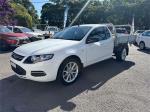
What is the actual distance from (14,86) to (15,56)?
0.83 metres

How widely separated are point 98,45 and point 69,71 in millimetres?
1533

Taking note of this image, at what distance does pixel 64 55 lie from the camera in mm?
5953

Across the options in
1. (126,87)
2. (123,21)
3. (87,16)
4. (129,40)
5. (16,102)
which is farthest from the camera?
(87,16)

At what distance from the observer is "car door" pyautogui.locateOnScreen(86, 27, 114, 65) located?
22.6 feet

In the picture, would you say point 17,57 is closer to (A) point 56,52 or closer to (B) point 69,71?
(A) point 56,52

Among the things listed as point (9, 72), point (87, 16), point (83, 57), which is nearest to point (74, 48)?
point (83, 57)

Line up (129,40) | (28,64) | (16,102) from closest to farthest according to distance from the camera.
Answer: (16,102) < (28,64) < (129,40)

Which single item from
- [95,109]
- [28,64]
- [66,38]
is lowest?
[95,109]

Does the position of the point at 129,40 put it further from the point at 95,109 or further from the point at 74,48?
the point at 95,109

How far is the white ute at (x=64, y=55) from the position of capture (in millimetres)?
5668

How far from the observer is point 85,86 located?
6238 millimetres

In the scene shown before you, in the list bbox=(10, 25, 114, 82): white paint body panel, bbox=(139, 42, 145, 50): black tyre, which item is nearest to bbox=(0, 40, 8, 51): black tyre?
bbox=(10, 25, 114, 82): white paint body panel

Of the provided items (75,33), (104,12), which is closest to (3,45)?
(75,33)

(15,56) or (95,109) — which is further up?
(15,56)
